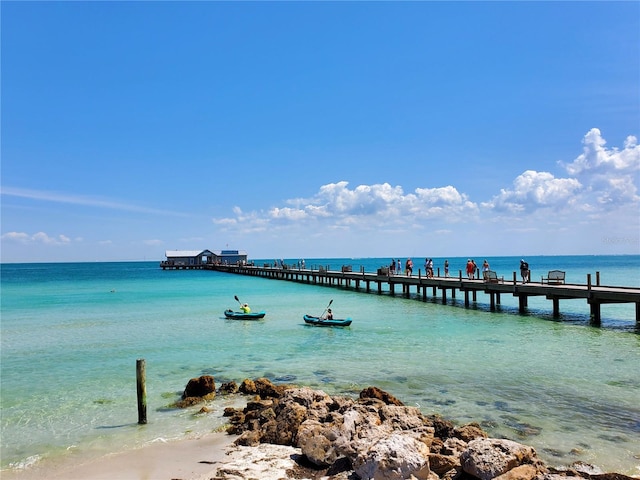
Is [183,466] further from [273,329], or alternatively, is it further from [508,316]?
[508,316]

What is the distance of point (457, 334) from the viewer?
22.0 meters

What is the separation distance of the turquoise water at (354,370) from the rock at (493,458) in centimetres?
198

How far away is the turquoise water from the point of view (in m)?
10.2

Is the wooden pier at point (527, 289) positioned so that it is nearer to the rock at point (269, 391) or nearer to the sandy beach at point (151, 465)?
the rock at point (269, 391)

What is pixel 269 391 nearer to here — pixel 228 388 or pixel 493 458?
pixel 228 388

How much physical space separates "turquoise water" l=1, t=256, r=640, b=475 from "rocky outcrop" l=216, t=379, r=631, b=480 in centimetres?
145

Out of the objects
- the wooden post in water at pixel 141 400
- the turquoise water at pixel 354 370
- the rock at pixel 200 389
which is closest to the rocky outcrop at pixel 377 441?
the turquoise water at pixel 354 370

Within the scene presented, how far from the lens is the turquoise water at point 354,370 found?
1021 cm

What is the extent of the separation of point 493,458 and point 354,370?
29.5ft

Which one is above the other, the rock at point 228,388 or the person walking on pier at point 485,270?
the person walking on pier at point 485,270

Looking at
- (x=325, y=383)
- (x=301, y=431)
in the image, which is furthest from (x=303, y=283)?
(x=301, y=431)

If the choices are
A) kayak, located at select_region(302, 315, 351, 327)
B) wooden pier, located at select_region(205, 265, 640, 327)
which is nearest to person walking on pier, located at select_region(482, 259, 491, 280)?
wooden pier, located at select_region(205, 265, 640, 327)

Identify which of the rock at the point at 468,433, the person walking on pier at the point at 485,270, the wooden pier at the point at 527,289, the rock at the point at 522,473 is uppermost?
the person walking on pier at the point at 485,270

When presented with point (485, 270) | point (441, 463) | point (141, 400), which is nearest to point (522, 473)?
point (441, 463)
